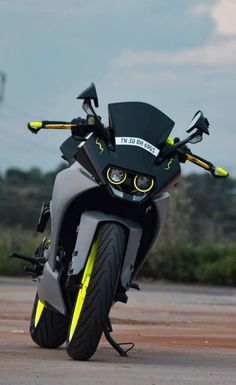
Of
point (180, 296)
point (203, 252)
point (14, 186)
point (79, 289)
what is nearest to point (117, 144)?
point (79, 289)

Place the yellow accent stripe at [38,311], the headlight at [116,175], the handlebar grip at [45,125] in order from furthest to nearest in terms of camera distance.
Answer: the yellow accent stripe at [38,311] → the handlebar grip at [45,125] → the headlight at [116,175]

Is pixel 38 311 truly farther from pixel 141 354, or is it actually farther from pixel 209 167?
pixel 209 167

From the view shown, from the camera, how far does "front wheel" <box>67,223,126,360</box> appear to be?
935 centimetres

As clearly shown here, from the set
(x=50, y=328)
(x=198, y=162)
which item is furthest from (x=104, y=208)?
(x=50, y=328)

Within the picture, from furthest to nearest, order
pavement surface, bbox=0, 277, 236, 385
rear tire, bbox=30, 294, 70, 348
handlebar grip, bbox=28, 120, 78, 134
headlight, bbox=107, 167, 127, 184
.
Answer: rear tire, bbox=30, 294, 70, 348
handlebar grip, bbox=28, 120, 78, 134
headlight, bbox=107, 167, 127, 184
pavement surface, bbox=0, 277, 236, 385

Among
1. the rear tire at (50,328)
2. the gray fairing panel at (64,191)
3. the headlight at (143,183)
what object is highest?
the headlight at (143,183)

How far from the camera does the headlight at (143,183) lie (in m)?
Answer: 9.70

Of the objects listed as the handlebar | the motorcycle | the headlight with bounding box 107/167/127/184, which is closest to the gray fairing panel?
the motorcycle

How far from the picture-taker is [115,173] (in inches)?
382

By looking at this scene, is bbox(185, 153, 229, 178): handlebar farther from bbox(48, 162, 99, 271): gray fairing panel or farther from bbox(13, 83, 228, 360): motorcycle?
bbox(48, 162, 99, 271): gray fairing panel

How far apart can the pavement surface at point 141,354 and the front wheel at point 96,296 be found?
0.46 feet

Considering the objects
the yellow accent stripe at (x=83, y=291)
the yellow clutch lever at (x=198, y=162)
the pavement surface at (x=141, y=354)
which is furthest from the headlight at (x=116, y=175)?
the pavement surface at (x=141, y=354)

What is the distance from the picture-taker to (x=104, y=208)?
9.84 metres

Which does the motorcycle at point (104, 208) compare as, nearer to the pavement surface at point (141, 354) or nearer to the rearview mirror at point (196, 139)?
the rearview mirror at point (196, 139)
